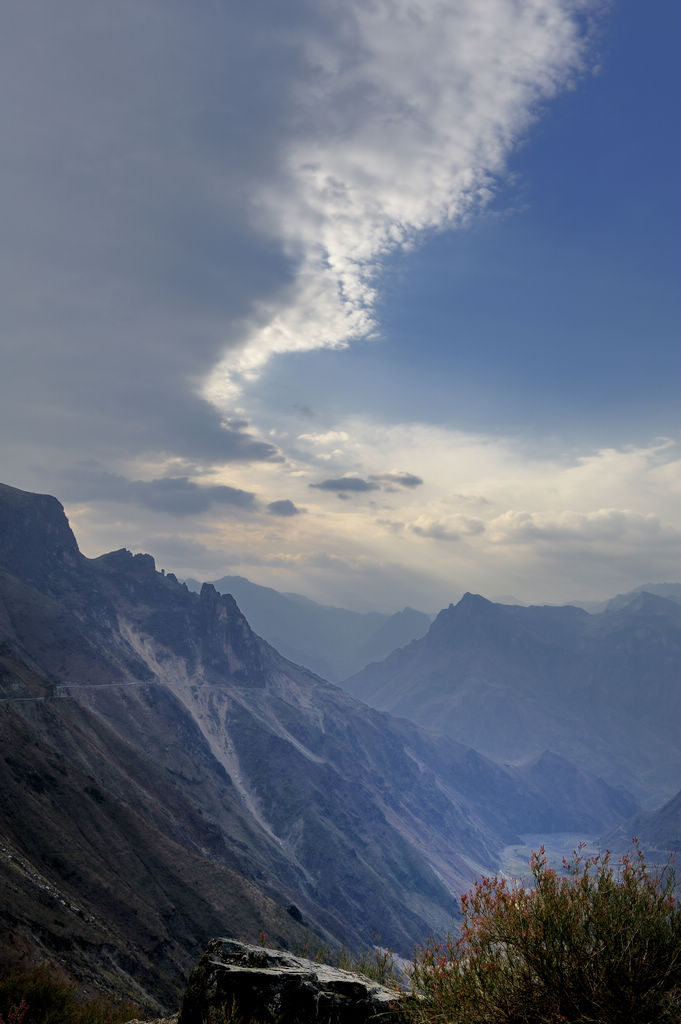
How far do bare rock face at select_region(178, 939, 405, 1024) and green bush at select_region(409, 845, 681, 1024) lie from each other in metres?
0.99

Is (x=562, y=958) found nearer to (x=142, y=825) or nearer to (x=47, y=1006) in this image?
(x=47, y=1006)

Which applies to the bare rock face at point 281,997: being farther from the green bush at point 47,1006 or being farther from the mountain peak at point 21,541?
the mountain peak at point 21,541

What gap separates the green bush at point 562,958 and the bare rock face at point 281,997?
0.99 m

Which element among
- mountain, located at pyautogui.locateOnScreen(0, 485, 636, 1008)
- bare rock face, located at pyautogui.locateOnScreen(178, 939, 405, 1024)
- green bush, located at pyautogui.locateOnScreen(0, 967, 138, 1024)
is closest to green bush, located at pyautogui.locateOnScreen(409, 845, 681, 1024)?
bare rock face, located at pyautogui.locateOnScreen(178, 939, 405, 1024)

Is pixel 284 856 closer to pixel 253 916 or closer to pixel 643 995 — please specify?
pixel 253 916

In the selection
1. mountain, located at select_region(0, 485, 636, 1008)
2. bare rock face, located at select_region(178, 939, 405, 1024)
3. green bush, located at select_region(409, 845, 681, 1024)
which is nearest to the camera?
green bush, located at select_region(409, 845, 681, 1024)

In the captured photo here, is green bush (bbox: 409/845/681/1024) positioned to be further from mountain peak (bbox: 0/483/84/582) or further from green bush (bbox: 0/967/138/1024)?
mountain peak (bbox: 0/483/84/582)

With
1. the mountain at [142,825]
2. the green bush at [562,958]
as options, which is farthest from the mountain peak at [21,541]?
the green bush at [562,958]

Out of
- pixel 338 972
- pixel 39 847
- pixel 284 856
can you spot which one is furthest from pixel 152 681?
pixel 338 972

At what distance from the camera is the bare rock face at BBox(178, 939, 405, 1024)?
446 inches

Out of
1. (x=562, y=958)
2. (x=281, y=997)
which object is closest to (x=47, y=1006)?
(x=281, y=997)

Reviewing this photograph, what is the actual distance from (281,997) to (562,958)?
5.36 m

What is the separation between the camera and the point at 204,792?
465ft

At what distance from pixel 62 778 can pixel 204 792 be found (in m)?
73.6
